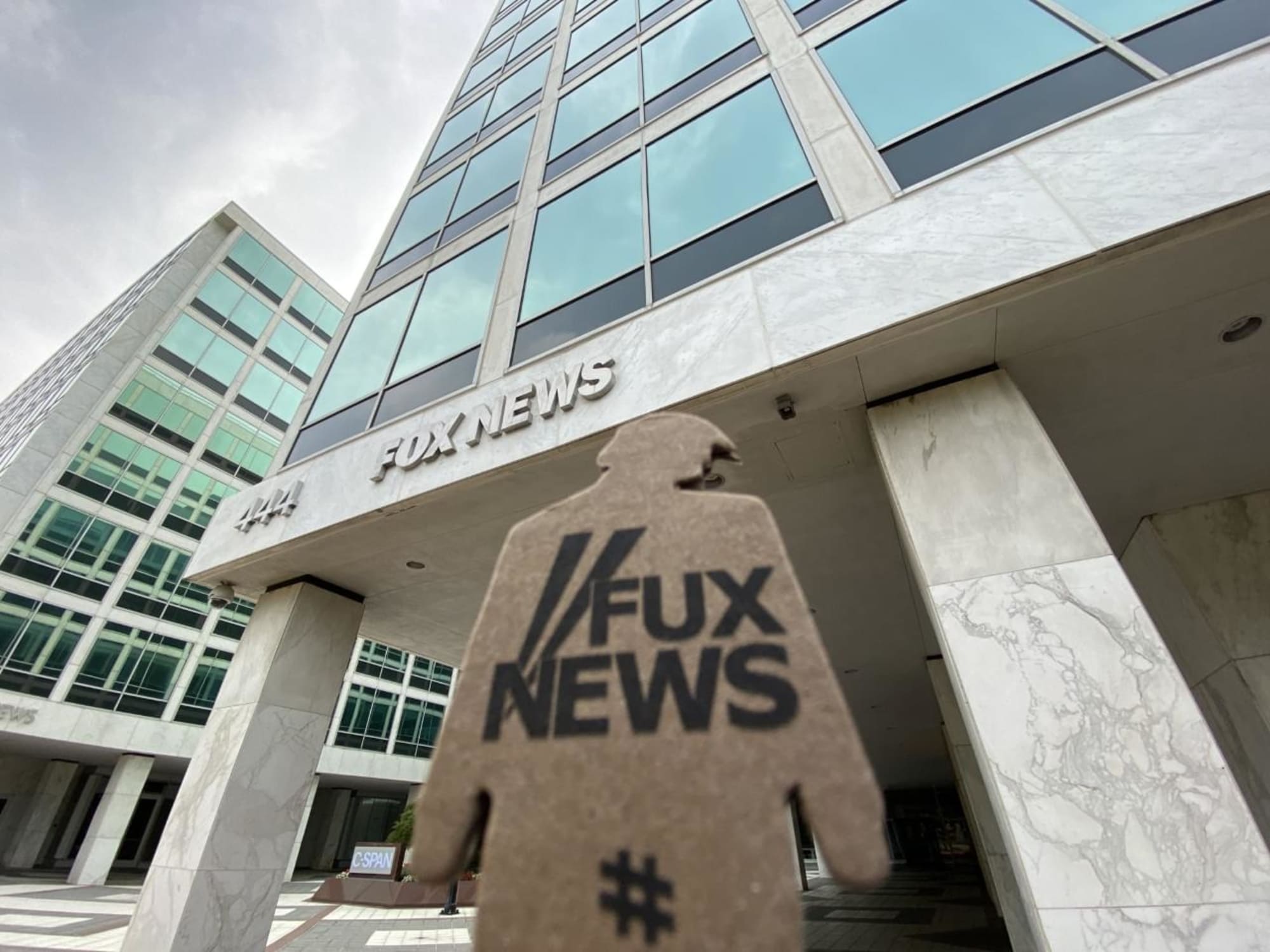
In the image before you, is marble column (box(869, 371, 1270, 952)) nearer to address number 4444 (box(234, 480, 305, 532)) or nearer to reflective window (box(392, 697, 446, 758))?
address number 4444 (box(234, 480, 305, 532))

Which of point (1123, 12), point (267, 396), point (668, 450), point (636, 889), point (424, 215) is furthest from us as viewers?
point (267, 396)

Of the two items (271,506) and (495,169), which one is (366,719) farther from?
(495,169)

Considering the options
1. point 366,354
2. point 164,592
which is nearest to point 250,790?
point 366,354

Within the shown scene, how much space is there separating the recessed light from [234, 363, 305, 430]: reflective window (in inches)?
1292

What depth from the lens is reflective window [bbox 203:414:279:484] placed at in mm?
27047

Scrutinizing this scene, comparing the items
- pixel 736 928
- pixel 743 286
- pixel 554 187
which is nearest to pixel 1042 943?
pixel 736 928

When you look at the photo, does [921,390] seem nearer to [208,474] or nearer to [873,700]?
[873,700]

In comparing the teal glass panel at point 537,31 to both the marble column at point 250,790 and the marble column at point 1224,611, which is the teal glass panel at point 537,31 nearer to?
the marble column at point 250,790

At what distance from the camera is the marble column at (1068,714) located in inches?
111

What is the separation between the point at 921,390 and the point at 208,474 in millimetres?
31083

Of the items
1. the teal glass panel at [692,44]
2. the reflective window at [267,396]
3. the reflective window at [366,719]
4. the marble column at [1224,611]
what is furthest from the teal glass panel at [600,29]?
the reflective window at [366,719]

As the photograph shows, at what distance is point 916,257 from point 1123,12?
3.26 metres

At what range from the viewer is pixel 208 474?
26.5 metres

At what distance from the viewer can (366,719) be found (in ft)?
93.6
